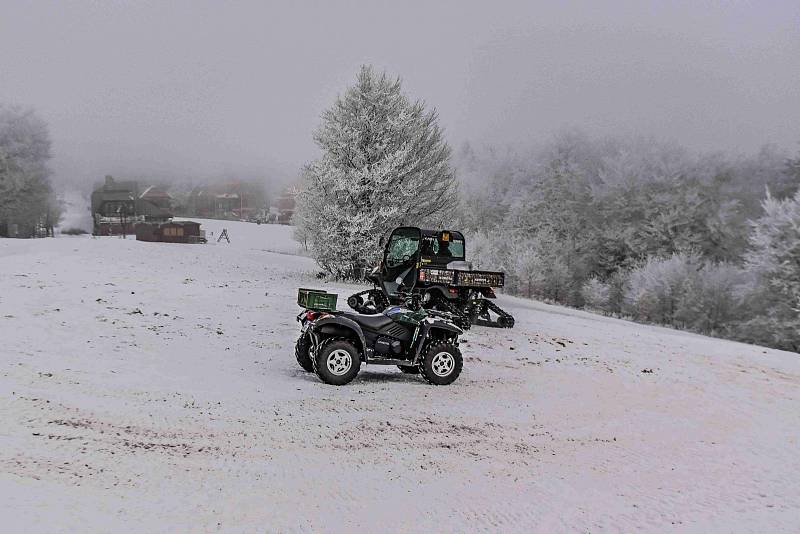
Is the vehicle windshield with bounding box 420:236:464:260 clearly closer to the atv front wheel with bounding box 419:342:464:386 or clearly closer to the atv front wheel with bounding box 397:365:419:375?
the atv front wheel with bounding box 397:365:419:375

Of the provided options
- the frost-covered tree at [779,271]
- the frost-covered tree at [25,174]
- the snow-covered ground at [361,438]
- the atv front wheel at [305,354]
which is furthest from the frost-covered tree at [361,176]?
the frost-covered tree at [25,174]

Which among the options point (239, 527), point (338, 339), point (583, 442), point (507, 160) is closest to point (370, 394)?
point (338, 339)

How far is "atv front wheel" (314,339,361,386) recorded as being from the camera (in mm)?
7742

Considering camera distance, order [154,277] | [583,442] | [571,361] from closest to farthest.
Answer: [583,442] < [571,361] < [154,277]

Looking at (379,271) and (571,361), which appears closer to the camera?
(571,361)

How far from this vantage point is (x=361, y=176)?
76.6 feet

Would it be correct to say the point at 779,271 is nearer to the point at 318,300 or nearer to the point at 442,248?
the point at 442,248

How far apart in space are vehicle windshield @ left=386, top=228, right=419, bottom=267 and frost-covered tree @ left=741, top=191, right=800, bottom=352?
66.6 ft

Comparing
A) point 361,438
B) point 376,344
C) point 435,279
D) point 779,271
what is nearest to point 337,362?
point 376,344

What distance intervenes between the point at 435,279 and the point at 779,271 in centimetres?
2139

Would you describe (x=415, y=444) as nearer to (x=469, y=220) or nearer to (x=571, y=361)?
(x=571, y=361)

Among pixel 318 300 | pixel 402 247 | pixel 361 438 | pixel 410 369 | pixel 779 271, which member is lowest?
pixel 361 438

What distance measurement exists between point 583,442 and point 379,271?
10.2m

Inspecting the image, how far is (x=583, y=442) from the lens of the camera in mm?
6066
